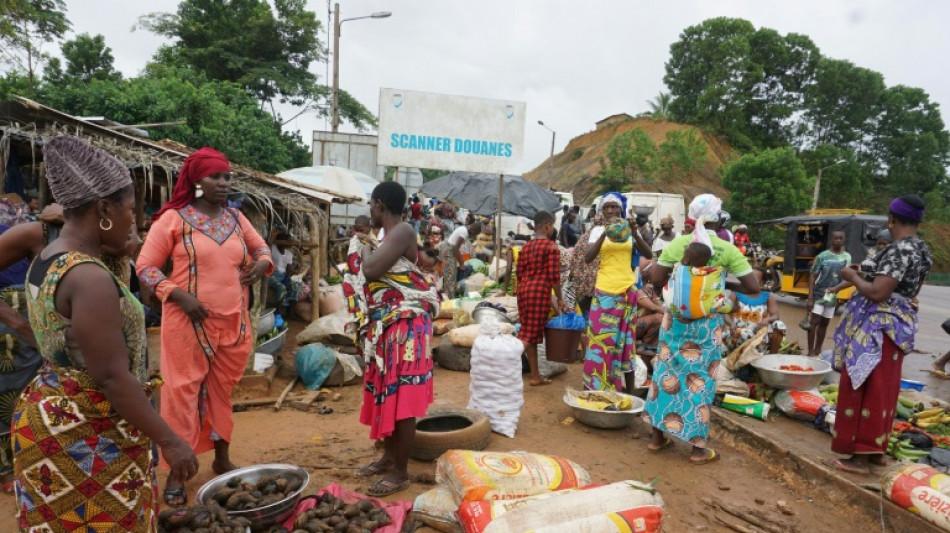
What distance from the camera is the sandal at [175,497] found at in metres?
3.07

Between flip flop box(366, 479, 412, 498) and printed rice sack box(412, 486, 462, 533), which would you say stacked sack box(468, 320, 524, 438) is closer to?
flip flop box(366, 479, 412, 498)

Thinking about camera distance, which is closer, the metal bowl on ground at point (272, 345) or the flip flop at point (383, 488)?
the flip flop at point (383, 488)

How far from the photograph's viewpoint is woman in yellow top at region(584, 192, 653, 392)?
16.6 feet

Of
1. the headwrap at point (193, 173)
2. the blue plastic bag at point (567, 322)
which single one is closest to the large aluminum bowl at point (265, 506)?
the headwrap at point (193, 173)

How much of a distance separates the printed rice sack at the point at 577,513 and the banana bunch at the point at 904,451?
269cm

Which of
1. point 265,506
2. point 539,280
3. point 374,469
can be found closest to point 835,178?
point 539,280

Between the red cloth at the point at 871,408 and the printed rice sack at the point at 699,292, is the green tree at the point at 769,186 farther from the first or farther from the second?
the printed rice sack at the point at 699,292

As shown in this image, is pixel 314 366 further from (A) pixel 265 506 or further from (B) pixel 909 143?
(B) pixel 909 143

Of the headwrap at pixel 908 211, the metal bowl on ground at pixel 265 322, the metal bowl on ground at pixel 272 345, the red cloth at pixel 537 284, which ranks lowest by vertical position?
the metal bowl on ground at pixel 272 345

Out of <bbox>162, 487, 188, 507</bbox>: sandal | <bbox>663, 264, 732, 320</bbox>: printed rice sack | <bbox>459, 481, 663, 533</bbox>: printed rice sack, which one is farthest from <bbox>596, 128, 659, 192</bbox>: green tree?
<bbox>162, 487, 188, 507</bbox>: sandal

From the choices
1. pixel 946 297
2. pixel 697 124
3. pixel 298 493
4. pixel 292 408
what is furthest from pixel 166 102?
pixel 697 124

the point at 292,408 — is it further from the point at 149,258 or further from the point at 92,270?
the point at 92,270

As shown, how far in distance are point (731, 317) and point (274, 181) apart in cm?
555

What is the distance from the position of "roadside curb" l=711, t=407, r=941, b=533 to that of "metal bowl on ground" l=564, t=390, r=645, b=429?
2.50 feet
